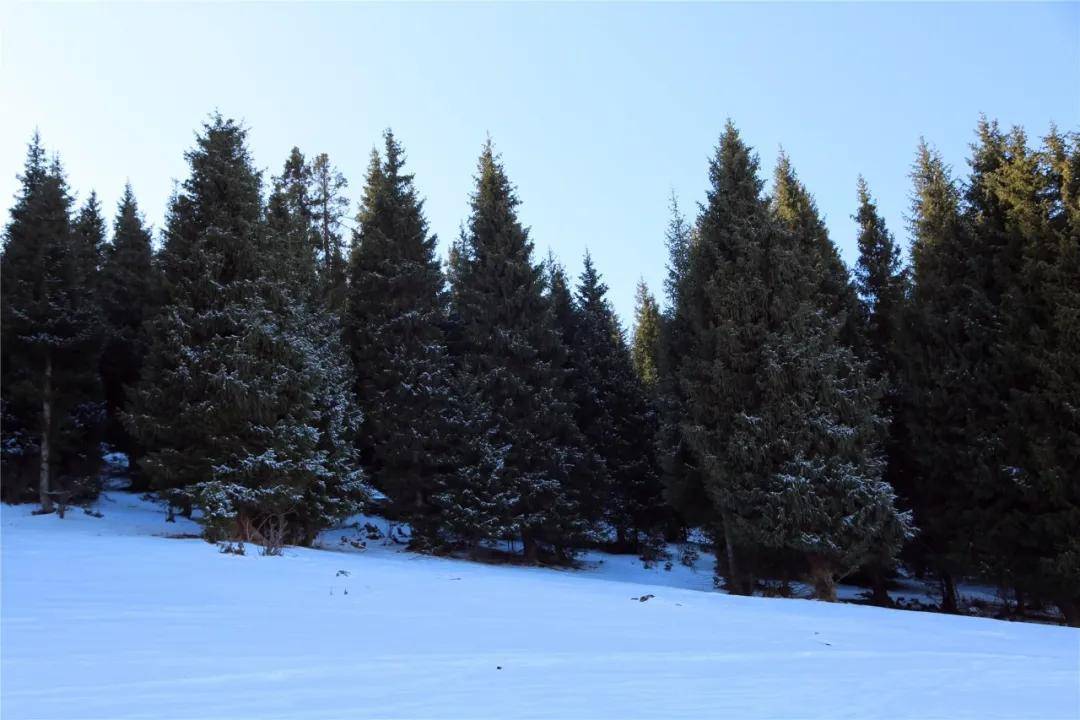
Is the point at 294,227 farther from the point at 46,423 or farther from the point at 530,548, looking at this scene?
the point at 530,548

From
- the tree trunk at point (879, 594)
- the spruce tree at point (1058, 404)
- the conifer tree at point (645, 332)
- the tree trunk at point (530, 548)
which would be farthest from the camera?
the conifer tree at point (645, 332)

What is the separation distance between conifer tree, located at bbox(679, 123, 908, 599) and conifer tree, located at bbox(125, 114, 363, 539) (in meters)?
10.4

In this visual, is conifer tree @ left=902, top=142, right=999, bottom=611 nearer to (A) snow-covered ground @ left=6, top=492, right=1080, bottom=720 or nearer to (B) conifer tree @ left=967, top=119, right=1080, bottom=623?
(B) conifer tree @ left=967, top=119, right=1080, bottom=623

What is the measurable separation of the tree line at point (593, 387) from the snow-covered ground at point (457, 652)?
557cm

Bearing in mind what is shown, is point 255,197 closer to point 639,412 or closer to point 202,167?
point 202,167

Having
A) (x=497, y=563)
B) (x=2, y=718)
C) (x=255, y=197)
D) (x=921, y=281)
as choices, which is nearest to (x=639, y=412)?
(x=497, y=563)

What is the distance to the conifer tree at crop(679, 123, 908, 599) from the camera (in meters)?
16.6

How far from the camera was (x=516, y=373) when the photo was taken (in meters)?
24.0

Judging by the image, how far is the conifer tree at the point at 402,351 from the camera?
23.2 meters

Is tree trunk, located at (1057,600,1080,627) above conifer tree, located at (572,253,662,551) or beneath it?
beneath

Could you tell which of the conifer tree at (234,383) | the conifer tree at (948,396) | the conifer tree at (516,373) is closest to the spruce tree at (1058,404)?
the conifer tree at (948,396)

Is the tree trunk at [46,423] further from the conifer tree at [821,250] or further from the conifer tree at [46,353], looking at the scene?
the conifer tree at [821,250]

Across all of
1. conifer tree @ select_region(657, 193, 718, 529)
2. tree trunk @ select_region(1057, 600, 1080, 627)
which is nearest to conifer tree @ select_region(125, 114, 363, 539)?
conifer tree @ select_region(657, 193, 718, 529)

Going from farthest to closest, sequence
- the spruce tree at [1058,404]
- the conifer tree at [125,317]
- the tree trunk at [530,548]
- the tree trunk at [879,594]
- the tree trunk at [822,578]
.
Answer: the conifer tree at [125,317], the tree trunk at [530,548], the tree trunk at [879,594], the tree trunk at [822,578], the spruce tree at [1058,404]
